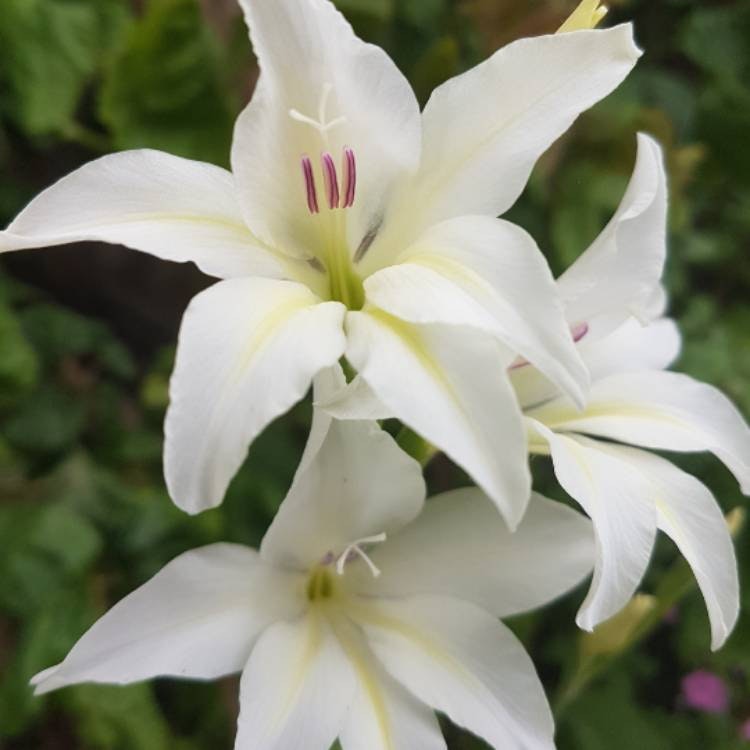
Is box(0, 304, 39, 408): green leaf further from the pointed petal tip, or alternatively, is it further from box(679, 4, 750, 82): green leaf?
box(679, 4, 750, 82): green leaf

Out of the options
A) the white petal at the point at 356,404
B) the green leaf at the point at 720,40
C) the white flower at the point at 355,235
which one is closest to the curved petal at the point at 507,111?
the white flower at the point at 355,235

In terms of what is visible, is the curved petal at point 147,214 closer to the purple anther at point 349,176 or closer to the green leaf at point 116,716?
the purple anther at point 349,176

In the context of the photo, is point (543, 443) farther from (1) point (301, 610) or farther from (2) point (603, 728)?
(2) point (603, 728)

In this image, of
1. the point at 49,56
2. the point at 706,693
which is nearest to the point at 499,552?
the point at 706,693

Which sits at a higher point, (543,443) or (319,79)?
(319,79)

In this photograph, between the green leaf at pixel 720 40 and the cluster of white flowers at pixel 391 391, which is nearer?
the cluster of white flowers at pixel 391 391

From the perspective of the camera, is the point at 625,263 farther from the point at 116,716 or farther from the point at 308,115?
the point at 116,716

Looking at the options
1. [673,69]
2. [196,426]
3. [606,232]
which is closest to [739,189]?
[673,69]
